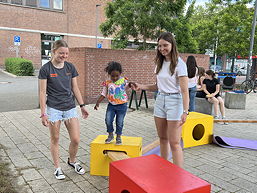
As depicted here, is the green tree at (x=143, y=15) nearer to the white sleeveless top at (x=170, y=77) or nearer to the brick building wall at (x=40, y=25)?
the white sleeveless top at (x=170, y=77)

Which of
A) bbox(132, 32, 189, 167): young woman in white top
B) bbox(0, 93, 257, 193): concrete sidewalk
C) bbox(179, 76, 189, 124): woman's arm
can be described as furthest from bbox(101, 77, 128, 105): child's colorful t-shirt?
bbox(0, 93, 257, 193): concrete sidewalk

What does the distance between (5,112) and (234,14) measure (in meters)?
15.2

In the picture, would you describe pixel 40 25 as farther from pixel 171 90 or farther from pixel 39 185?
pixel 171 90

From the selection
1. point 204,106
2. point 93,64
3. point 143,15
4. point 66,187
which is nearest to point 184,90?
point 66,187

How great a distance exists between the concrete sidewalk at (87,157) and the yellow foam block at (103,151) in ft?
0.39

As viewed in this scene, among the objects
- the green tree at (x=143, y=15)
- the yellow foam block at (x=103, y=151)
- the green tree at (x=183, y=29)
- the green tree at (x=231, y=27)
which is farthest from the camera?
the green tree at (x=231, y=27)

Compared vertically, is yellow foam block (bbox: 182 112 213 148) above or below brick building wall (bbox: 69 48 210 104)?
below

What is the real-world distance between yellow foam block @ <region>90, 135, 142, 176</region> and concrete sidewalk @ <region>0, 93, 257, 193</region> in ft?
0.39

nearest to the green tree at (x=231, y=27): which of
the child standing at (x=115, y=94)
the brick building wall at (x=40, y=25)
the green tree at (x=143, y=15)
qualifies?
the green tree at (x=143, y=15)

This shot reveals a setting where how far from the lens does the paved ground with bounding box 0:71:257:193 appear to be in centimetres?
350

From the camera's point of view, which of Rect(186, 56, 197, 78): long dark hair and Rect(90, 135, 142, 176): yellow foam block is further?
Rect(186, 56, 197, 78): long dark hair

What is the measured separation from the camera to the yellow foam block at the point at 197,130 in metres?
5.11

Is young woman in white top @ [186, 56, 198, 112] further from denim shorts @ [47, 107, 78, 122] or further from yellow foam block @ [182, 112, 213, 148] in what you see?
denim shorts @ [47, 107, 78, 122]

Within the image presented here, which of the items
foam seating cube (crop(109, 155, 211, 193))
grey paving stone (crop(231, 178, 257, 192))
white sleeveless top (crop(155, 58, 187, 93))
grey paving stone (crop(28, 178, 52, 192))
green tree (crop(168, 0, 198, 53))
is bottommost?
grey paving stone (crop(231, 178, 257, 192))
